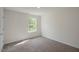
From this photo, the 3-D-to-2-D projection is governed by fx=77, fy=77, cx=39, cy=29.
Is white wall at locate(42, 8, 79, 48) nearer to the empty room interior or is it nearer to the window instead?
the empty room interior

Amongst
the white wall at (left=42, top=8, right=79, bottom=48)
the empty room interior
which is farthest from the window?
the white wall at (left=42, top=8, right=79, bottom=48)

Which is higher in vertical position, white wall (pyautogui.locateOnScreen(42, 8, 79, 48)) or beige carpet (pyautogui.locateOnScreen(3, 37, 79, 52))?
white wall (pyautogui.locateOnScreen(42, 8, 79, 48))

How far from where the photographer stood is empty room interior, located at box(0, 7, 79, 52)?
1.03 m

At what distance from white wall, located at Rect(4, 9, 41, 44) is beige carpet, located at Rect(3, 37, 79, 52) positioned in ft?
0.29

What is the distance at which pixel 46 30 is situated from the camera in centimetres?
128

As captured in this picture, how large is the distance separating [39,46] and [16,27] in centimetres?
46

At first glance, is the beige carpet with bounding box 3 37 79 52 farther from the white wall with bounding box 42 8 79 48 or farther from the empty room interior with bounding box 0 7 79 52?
the white wall with bounding box 42 8 79 48

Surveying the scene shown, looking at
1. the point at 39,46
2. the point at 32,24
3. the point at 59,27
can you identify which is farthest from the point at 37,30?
the point at 59,27

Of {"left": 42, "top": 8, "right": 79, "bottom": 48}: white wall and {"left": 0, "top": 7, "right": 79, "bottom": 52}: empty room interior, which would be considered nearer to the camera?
{"left": 0, "top": 7, "right": 79, "bottom": 52}: empty room interior

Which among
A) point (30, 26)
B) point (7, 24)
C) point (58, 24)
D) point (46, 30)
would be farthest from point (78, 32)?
point (7, 24)

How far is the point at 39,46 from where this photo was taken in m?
1.20

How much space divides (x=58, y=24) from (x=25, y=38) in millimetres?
574
